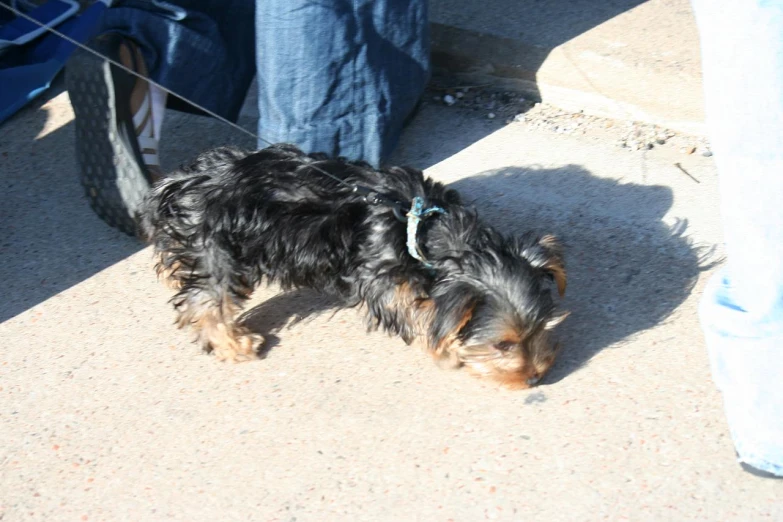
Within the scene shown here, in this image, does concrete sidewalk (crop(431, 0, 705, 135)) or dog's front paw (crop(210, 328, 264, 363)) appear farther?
concrete sidewalk (crop(431, 0, 705, 135))

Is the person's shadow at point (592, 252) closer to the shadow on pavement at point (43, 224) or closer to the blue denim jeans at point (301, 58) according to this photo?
the blue denim jeans at point (301, 58)

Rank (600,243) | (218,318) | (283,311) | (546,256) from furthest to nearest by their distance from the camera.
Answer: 1. (600,243)
2. (283,311)
3. (218,318)
4. (546,256)

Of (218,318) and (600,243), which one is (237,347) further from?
(600,243)

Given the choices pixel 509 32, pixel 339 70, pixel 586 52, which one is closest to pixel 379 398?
pixel 339 70

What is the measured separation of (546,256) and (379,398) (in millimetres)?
822

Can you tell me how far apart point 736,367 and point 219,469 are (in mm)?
1750

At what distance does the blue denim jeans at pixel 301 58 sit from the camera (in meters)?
4.10

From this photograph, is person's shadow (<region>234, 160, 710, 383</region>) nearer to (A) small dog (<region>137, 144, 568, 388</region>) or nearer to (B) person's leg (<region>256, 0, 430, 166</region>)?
(A) small dog (<region>137, 144, 568, 388</region>)

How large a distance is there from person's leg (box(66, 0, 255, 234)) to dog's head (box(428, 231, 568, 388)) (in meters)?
1.72

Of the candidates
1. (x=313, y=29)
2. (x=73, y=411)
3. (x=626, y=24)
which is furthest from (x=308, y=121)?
(x=626, y=24)

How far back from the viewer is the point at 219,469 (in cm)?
306

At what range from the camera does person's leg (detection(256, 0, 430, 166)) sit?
4.07 m

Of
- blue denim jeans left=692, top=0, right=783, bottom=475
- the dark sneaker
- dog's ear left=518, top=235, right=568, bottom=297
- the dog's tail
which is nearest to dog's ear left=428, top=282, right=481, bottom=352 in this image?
dog's ear left=518, top=235, right=568, bottom=297

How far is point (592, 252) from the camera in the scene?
12.9ft
